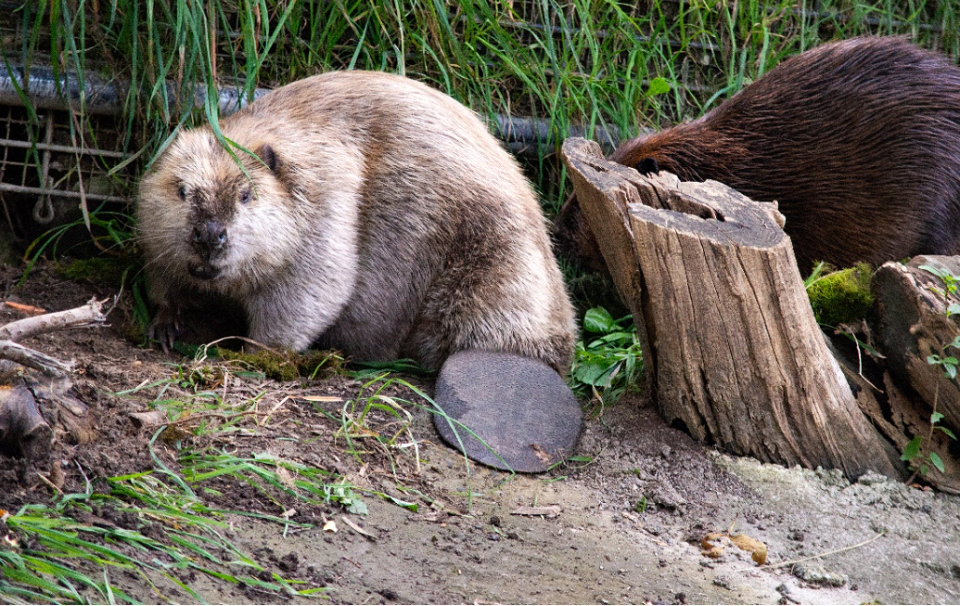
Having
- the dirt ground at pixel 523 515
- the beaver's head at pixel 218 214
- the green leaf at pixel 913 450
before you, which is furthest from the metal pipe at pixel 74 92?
the green leaf at pixel 913 450

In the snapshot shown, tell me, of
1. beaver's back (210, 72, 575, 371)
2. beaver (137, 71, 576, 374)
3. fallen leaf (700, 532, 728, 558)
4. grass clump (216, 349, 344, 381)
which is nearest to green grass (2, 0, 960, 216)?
beaver (137, 71, 576, 374)

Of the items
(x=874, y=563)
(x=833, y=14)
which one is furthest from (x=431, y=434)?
(x=833, y=14)

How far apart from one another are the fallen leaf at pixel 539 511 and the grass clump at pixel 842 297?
1413 mm

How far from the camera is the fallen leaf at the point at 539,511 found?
286 cm

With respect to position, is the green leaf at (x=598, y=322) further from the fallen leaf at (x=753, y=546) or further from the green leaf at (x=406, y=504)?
the green leaf at (x=406, y=504)

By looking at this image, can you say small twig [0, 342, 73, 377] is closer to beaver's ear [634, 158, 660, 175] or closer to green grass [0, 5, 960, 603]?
green grass [0, 5, 960, 603]

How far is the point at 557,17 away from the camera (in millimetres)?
5066

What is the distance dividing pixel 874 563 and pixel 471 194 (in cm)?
194

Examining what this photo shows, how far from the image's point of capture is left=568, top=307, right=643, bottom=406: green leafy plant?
12.6 ft

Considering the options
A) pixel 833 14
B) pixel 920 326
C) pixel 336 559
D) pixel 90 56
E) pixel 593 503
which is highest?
pixel 833 14

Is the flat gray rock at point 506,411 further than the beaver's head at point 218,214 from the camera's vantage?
No

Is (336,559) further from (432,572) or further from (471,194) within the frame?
(471,194)

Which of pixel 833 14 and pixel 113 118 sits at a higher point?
pixel 833 14

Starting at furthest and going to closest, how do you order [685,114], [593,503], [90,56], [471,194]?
1. [685,114]
2. [90,56]
3. [471,194]
4. [593,503]
